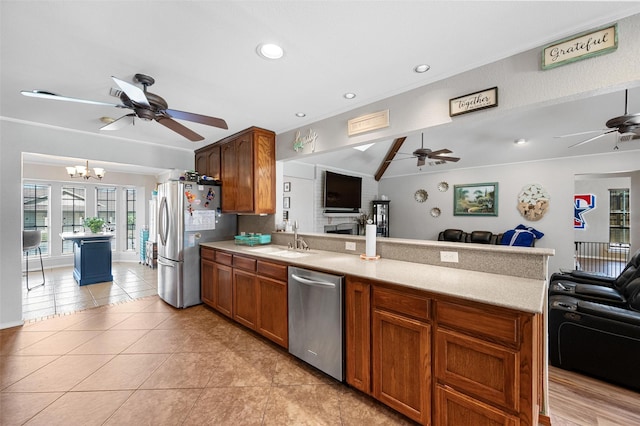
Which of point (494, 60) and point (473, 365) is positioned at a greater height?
point (494, 60)

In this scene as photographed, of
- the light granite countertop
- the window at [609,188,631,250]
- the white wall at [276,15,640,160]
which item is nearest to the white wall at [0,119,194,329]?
the light granite countertop

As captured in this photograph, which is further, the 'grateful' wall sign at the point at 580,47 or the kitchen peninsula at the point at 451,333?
the 'grateful' wall sign at the point at 580,47

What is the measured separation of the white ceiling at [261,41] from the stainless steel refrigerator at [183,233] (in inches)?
49.7

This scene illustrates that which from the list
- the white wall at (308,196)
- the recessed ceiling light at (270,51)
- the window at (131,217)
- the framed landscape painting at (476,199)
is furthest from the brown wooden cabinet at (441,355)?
the window at (131,217)

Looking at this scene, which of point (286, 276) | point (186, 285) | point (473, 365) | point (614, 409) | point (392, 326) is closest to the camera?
point (473, 365)

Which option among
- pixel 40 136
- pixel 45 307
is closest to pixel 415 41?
pixel 40 136

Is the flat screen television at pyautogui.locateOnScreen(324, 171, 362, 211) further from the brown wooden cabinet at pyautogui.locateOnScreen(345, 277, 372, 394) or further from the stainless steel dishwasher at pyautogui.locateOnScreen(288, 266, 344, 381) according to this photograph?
the brown wooden cabinet at pyautogui.locateOnScreen(345, 277, 372, 394)

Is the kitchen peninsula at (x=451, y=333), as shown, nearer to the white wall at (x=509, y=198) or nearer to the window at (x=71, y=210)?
the white wall at (x=509, y=198)

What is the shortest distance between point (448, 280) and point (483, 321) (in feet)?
1.29

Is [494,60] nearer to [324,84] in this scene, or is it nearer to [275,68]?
[324,84]

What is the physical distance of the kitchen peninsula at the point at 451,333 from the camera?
4.13 ft

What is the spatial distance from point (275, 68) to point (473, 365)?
237 cm

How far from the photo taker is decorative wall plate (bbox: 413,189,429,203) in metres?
7.21

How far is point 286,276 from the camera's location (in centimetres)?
239
